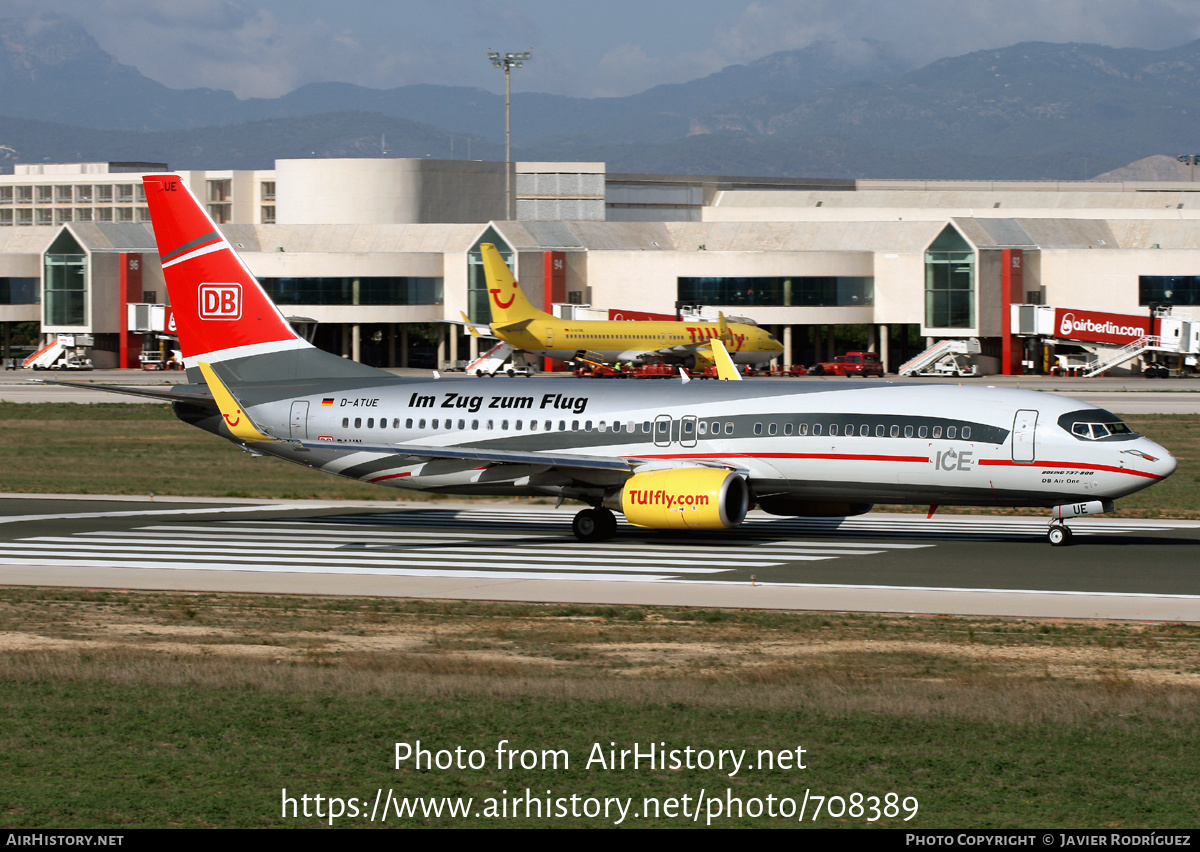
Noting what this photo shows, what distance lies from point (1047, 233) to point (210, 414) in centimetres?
11316

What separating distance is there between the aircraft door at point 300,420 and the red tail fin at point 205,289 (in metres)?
1.97

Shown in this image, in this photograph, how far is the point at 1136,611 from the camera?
86.3 ft

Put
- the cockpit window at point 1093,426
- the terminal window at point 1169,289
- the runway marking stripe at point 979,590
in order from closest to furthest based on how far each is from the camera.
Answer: the runway marking stripe at point 979,590 < the cockpit window at point 1093,426 < the terminal window at point 1169,289

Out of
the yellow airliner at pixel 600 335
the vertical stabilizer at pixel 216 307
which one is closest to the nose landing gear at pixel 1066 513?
Answer: the vertical stabilizer at pixel 216 307

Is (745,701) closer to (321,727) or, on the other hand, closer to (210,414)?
(321,727)

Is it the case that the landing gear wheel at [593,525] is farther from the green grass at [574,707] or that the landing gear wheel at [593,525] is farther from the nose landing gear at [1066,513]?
the nose landing gear at [1066,513]

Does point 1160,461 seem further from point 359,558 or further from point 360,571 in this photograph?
point 359,558

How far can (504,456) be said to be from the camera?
35438 mm

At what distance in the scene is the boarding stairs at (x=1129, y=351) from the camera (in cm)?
11975

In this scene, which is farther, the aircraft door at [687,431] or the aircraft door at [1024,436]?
the aircraft door at [687,431]

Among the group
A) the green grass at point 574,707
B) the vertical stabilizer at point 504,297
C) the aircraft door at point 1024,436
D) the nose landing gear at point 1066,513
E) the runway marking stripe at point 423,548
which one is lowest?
the green grass at point 574,707

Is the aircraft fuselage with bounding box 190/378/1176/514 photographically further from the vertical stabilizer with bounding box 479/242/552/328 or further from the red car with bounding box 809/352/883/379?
the red car with bounding box 809/352/883/379

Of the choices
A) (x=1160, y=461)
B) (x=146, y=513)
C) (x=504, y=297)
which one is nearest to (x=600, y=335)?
(x=504, y=297)
